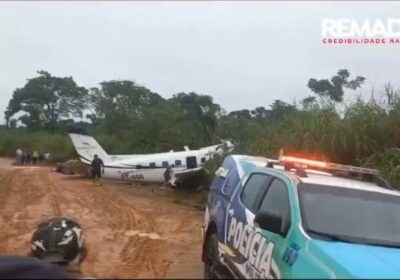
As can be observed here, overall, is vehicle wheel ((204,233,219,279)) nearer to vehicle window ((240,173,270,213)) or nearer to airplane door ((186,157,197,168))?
vehicle window ((240,173,270,213))

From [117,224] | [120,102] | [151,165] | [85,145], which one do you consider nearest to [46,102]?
[120,102]

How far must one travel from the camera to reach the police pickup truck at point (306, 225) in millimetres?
4367

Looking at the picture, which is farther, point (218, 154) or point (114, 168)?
point (114, 168)

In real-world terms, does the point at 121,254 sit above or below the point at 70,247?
below

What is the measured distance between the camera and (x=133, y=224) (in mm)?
16031

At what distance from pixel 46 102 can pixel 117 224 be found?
7152cm

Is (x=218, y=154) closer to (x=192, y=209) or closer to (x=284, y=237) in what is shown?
(x=192, y=209)

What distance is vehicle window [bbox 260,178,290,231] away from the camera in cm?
532

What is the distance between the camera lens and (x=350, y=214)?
17.4 ft

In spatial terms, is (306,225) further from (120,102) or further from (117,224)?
(120,102)

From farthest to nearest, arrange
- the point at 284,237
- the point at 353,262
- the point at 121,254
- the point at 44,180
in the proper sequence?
1. the point at 44,180
2. the point at 121,254
3. the point at 284,237
4. the point at 353,262

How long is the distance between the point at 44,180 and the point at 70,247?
25537mm

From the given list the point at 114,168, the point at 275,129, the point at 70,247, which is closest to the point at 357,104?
the point at 275,129

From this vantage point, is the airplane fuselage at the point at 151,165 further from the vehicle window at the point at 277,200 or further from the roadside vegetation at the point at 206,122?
the vehicle window at the point at 277,200
